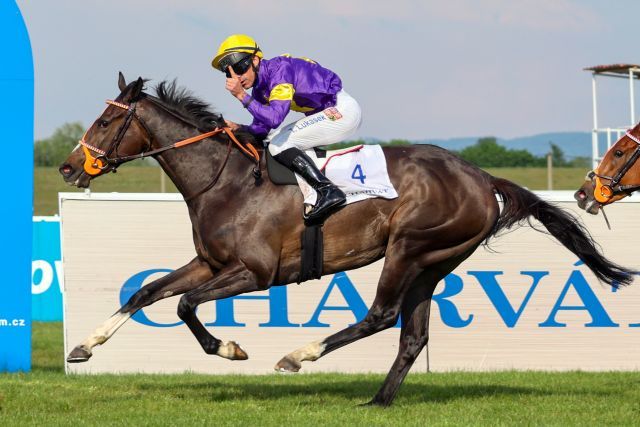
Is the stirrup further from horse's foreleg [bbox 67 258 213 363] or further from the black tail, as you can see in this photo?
the black tail

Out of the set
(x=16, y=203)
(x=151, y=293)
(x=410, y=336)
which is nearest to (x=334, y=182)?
(x=410, y=336)

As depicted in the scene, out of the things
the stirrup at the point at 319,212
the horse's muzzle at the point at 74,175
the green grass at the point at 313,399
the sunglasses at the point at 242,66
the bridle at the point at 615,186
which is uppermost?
the sunglasses at the point at 242,66

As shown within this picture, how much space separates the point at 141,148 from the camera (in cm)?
714

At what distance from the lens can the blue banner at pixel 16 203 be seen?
29.6 feet

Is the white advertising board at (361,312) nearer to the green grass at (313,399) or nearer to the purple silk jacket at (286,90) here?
the green grass at (313,399)

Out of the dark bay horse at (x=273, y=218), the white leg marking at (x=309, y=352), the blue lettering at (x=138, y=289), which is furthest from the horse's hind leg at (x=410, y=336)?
the blue lettering at (x=138, y=289)

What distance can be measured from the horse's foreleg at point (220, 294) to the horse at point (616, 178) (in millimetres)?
2240

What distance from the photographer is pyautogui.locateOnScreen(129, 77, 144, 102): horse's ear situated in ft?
23.1

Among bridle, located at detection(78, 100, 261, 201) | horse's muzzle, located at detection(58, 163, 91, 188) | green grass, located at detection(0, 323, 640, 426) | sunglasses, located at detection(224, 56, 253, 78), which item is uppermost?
sunglasses, located at detection(224, 56, 253, 78)

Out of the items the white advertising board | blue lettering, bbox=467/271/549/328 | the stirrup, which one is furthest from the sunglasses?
blue lettering, bbox=467/271/549/328

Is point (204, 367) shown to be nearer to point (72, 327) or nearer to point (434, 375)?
point (72, 327)

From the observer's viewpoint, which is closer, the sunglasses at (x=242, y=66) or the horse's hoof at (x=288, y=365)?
the horse's hoof at (x=288, y=365)

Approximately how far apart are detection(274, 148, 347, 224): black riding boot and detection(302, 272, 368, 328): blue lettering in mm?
2402

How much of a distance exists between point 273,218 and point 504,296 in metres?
3.10
